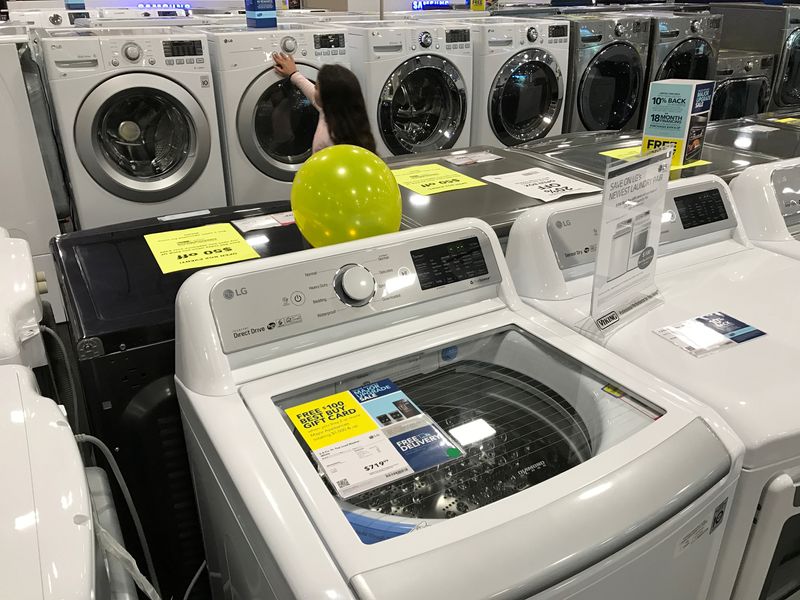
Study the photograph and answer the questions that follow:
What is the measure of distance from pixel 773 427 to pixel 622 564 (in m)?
0.36

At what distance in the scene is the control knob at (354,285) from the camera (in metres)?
1.20

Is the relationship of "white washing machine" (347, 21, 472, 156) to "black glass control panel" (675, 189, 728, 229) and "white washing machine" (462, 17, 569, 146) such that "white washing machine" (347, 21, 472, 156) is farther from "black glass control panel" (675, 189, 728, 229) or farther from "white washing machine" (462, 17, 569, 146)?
"black glass control panel" (675, 189, 728, 229)

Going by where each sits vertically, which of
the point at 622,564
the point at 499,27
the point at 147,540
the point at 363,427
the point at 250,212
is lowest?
the point at 147,540

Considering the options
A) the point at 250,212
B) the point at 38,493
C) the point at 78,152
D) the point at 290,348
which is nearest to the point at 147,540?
the point at 290,348

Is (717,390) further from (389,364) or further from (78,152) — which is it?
(78,152)

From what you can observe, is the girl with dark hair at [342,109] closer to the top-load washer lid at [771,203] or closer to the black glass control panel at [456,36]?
the black glass control panel at [456,36]

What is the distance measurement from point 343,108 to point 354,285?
1.69m

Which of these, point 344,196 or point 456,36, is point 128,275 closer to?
point 344,196

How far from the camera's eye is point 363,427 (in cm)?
102

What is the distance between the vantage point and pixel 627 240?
1292 mm

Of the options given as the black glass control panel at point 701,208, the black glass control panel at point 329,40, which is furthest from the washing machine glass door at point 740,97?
the black glass control panel at point 701,208

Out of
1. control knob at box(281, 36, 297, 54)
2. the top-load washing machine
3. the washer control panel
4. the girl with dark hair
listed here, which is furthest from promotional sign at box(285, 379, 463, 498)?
the top-load washing machine

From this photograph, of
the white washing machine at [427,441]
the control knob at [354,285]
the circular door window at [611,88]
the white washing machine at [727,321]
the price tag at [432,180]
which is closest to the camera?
the white washing machine at [427,441]

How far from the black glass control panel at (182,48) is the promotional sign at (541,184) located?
5.26ft
